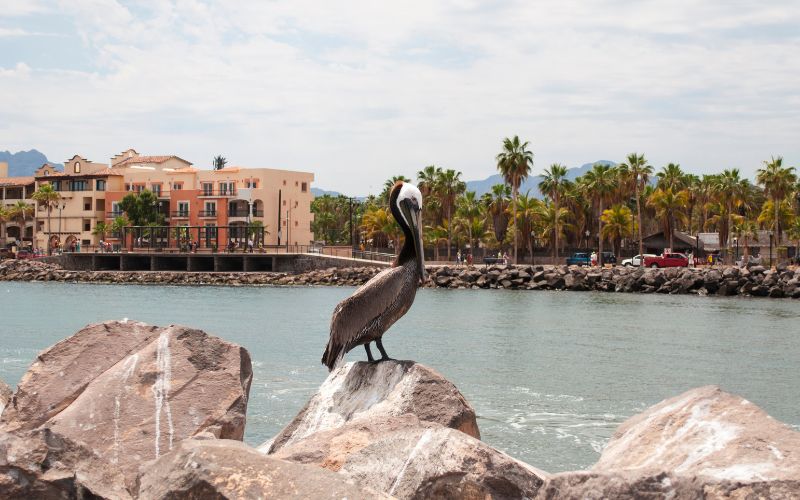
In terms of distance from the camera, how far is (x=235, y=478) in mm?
5219

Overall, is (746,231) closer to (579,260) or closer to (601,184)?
(601,184)

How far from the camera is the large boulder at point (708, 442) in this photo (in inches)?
229

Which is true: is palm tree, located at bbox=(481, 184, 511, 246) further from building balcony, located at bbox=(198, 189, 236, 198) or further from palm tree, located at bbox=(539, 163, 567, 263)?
building balcony, located at bbox=(198, 189, 236, 198)

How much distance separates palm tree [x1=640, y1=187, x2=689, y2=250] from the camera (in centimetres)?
8744

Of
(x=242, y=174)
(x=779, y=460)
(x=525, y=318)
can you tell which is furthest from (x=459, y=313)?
(x=242, y=174)

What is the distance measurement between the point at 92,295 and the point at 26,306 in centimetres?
1338

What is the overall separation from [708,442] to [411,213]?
3606 millimetres

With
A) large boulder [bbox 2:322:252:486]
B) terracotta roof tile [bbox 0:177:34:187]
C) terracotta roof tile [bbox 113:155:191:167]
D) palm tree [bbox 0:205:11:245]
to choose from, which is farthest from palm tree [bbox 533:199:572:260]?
large boulder [bbox 2:322:252:486]

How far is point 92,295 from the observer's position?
6906 centimetres

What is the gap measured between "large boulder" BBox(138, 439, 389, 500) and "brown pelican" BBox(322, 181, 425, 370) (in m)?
3.58

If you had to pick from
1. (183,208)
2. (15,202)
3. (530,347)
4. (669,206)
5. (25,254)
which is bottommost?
(530,347)

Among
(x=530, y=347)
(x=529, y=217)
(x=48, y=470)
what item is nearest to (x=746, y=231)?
(x=529, y=217)

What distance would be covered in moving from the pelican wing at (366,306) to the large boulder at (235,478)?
143 inches

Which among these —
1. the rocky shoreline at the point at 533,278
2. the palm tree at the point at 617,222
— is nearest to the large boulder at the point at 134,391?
the rocky shoreline at the point at 533,278
